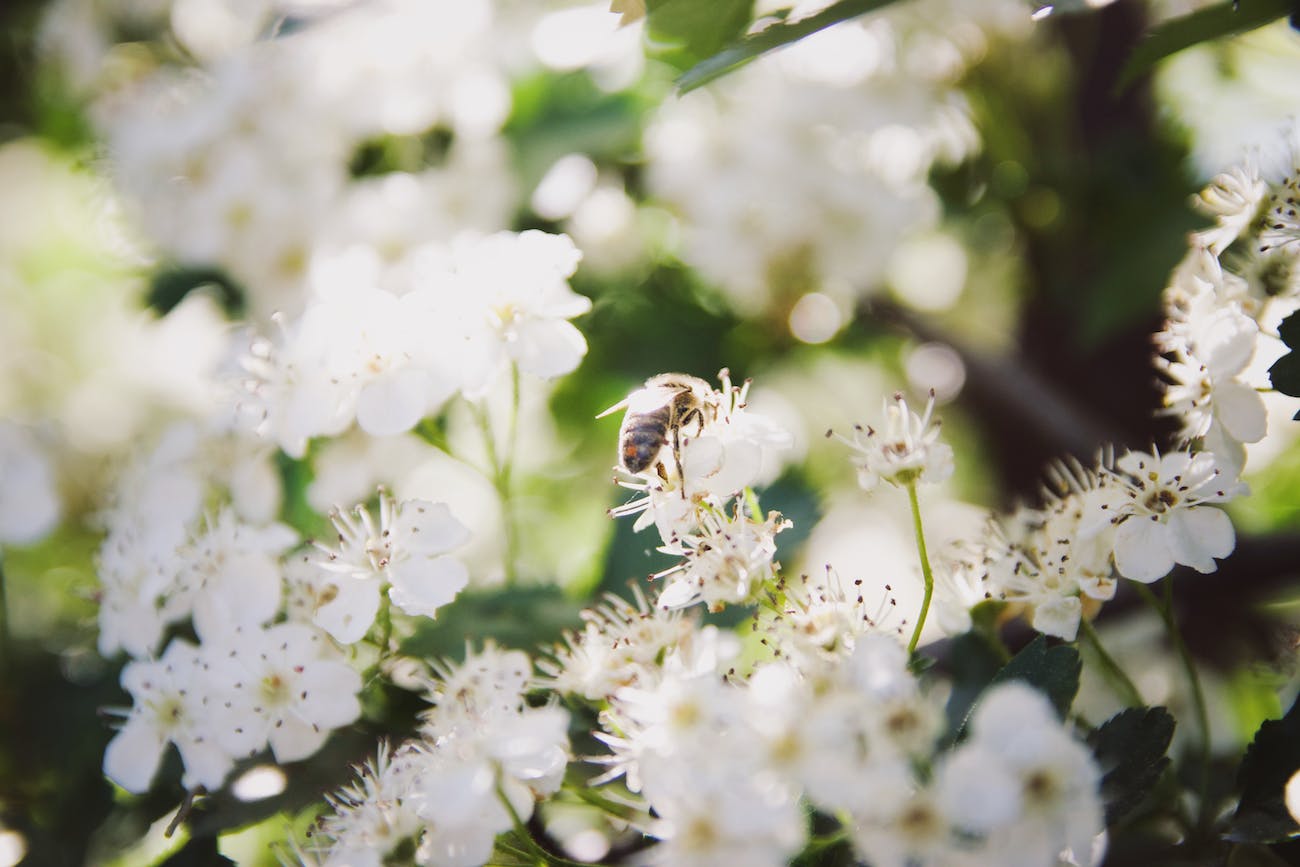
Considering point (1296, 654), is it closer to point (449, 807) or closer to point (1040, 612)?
point (1040, 612)

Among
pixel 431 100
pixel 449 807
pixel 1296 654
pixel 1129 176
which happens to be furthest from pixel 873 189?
→ pixel 449 807

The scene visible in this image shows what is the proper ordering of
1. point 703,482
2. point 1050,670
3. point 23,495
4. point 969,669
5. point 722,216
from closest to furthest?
point 1050,670 → point 703,482 → point 969,669 → point 23,495 → point 722,216

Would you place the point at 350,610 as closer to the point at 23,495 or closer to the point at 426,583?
the point at 426,583

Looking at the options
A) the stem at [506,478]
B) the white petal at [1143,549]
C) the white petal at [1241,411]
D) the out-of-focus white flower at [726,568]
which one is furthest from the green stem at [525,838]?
the white petal at [1241,411]

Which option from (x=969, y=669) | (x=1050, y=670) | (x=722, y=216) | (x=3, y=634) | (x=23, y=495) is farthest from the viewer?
(x=722, y=216)

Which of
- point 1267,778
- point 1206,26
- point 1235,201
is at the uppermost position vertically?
point 1206,26

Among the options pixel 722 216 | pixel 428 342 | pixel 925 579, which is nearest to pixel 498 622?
pixel 428 342
